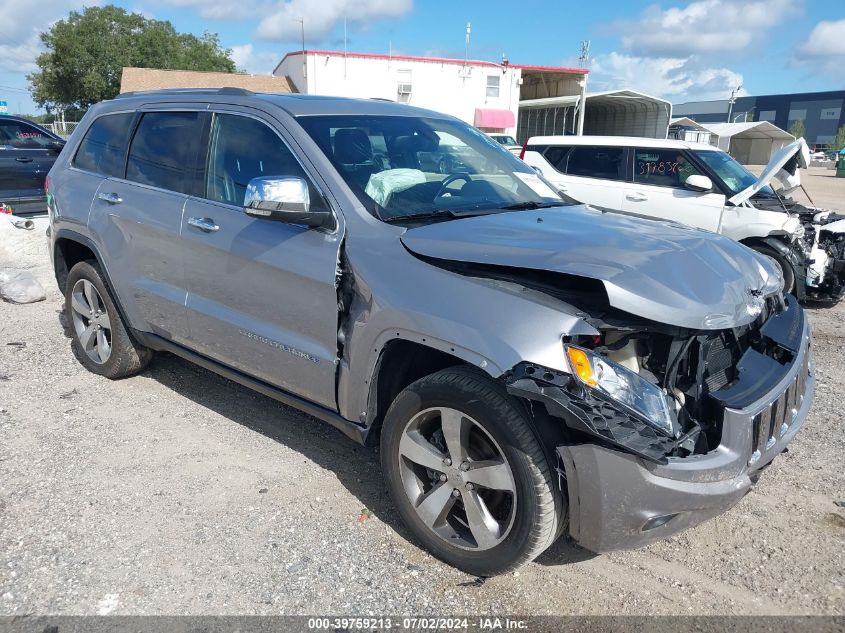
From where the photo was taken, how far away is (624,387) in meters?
2.35

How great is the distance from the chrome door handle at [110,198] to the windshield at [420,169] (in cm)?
165

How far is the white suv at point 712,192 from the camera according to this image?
724 cm

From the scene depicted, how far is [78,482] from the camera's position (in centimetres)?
355

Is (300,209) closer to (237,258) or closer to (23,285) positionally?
(237,258)

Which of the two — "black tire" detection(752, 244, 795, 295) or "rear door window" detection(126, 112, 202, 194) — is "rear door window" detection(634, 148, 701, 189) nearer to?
"black tire" detection(752, 244, 795, 295)

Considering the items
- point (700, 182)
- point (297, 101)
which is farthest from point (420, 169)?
point (700, 182)

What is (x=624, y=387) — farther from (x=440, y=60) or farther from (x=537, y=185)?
(x=440, y=60)

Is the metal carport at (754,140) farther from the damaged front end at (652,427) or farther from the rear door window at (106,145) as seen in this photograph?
the damaged front end at (652,427)

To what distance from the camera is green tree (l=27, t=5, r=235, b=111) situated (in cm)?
4631

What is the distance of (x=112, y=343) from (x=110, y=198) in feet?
3.44

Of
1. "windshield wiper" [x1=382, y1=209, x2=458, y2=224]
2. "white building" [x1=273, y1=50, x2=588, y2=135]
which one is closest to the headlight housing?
"windshield wiper" [x1=382, y1=209, x2=458, y2=224]

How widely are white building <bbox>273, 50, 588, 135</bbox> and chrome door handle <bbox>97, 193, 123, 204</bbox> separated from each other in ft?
106

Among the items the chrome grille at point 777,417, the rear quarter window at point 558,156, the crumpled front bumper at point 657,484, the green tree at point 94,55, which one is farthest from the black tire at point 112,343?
the green tree at point 94,55

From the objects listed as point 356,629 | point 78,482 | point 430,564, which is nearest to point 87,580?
point 78,482
